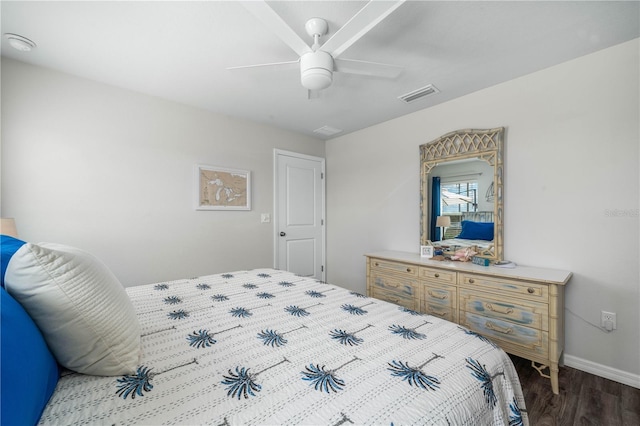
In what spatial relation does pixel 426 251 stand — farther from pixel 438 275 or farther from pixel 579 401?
pixel 579 401

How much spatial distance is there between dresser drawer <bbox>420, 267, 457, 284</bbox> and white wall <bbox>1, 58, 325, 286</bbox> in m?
2.06

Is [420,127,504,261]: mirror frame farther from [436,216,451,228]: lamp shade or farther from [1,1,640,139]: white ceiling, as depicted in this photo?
[1,1,640,139]: white ceiling

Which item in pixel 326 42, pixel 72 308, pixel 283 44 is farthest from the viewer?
pixel 283 44

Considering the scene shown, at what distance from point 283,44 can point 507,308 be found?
100 inches

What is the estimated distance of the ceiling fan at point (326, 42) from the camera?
1216 millimetres

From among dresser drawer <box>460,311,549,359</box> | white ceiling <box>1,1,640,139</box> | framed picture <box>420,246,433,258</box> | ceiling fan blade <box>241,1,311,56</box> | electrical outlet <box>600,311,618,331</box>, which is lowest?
dresser drawer <box>460,311,549,359</box>

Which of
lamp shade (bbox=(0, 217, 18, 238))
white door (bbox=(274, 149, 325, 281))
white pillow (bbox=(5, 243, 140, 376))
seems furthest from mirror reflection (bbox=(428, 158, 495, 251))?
lamp shade (bbox=(0, 217, 18, 238))

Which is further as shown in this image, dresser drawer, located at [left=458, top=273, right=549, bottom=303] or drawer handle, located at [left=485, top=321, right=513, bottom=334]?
drawer handle, located at [left=485, top=321, right=513, bottom=334]

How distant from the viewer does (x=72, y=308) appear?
80 cm

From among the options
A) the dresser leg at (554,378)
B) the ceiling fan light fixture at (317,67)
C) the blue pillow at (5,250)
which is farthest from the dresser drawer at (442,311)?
the blue pillow at (5,250)

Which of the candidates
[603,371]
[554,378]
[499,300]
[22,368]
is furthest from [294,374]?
[603,371]

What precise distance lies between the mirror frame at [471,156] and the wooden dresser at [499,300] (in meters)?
0.35

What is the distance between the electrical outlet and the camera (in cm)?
197

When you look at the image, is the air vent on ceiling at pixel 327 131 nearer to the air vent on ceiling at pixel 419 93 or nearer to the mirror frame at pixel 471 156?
the air vent on ceiling at pixel 419 93
